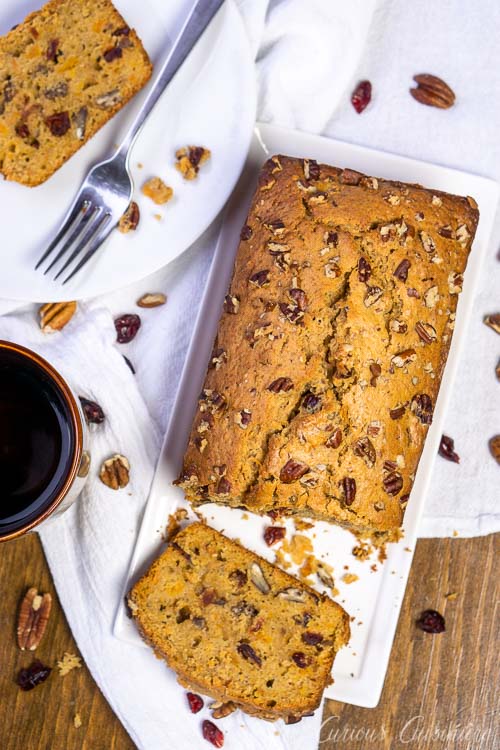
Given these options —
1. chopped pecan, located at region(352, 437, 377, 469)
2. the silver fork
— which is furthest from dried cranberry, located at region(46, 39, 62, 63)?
chopped pecan, located at region(352, 437, 377, 469)

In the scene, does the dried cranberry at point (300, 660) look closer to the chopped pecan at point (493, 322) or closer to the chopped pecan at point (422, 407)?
the chopped pecan at point (422, 407)

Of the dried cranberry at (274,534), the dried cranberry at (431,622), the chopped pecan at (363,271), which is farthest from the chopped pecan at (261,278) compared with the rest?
the dried cranberry at (431,622)

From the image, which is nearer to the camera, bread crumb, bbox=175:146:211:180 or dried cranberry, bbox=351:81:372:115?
bread crumb, bbox=175:146:211:180

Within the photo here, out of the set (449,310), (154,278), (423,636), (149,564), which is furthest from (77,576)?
(449,310)

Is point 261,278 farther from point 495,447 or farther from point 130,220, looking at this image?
point 495,447

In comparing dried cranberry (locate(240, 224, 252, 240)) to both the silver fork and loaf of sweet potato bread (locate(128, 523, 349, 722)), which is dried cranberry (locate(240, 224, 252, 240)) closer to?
the silver fork
